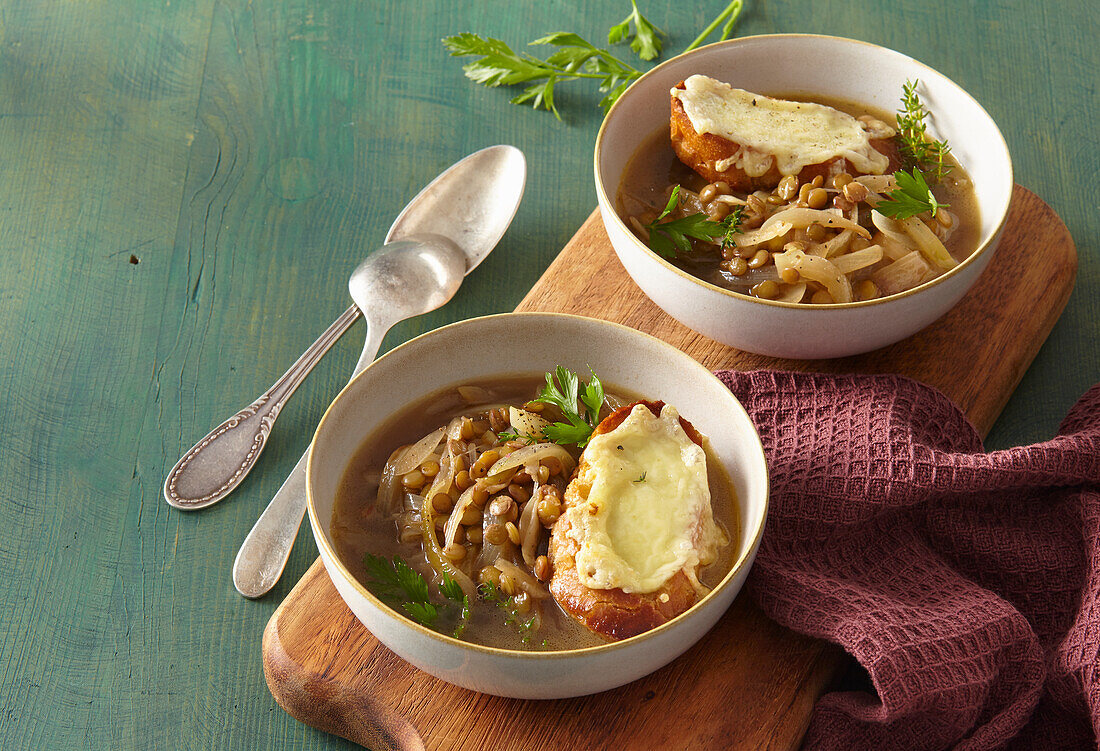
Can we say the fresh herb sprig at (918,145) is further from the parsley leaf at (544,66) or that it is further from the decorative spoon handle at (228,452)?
the decorative spoon handle at (228,452)

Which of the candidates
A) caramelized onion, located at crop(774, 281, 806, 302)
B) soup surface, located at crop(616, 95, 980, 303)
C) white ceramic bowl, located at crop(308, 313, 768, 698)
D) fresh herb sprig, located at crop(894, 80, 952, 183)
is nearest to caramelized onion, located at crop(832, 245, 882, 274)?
soup surface, located at crop(616, 95, 980, 303)

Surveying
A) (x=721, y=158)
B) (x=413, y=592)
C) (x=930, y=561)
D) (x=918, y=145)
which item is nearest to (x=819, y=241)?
(x=721, y=158)

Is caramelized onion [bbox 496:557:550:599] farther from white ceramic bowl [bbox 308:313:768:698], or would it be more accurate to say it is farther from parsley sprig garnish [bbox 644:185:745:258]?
parsley sprig garnish [bbox 644:185:745:258]

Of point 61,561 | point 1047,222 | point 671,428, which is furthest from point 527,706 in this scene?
point 1047,222

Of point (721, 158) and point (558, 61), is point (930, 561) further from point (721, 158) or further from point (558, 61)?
point (558, 61)

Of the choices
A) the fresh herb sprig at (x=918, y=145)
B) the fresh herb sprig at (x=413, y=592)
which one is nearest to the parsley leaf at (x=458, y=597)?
the fresh herb sprig at (x=413, y=592)

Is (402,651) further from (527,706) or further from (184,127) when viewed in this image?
(184,127)
